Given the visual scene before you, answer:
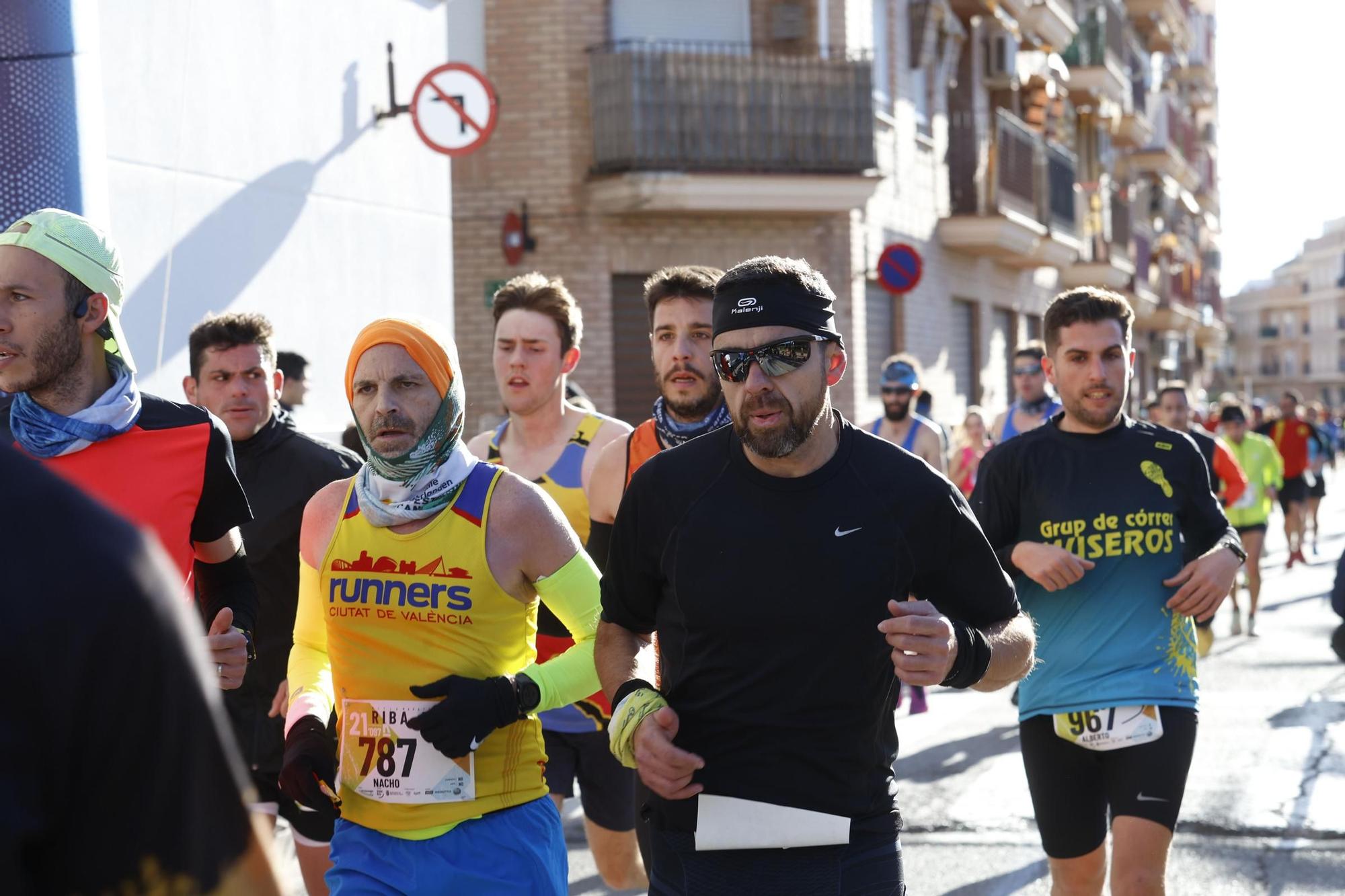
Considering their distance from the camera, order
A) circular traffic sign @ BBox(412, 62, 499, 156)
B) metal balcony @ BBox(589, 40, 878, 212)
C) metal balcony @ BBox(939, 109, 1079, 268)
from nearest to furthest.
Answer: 1. circular traffic sign @ BBox(412, 62, 499, 156)
2. metal balcony @ BBox(589, 40, 878, 212)
3. metal balcony @ BBox(939, 109, 1079, 268)

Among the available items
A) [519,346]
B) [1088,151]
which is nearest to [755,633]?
[519,346]

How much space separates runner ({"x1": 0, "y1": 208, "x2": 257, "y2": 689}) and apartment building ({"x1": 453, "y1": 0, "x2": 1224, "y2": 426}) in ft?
43.7

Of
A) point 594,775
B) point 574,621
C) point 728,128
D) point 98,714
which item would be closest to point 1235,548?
point 594,775

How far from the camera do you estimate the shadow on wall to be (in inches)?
367

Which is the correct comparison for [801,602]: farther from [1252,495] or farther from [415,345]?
[1252,495]

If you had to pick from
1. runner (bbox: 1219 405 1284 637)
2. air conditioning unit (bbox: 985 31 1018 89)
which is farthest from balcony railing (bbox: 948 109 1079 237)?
runner (bbox: 1219 405 1284 637)

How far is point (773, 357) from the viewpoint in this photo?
10.8 ft

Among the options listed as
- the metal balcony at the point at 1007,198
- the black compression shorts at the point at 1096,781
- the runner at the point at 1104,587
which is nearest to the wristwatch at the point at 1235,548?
the runner at the point at 1104,587

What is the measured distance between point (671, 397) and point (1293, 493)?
17389 mm

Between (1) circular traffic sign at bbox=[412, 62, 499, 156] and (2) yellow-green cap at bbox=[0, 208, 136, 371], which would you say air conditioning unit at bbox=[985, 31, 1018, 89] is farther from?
(2) yellow-green cap at bbox=[0, 208, 136, 371]

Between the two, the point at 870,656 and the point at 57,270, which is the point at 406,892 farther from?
the point at 57,270

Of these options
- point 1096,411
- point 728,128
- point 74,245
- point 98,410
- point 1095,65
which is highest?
point 1095,65

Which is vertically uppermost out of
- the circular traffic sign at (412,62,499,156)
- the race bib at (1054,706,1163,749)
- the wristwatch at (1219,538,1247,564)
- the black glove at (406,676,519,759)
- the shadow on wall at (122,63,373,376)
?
the circular traffic sign at (412,62,499,156)

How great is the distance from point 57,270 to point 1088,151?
36.4 metres
